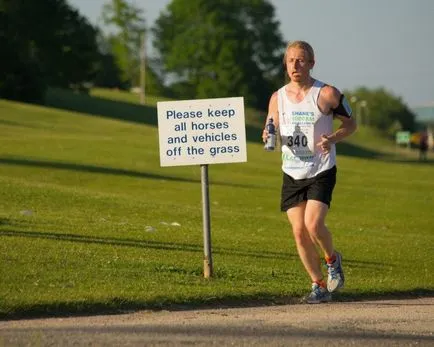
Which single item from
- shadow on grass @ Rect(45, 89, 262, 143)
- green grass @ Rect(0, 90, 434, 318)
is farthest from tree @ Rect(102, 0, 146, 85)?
green grass @ Rect(0, 90, 434, 318)

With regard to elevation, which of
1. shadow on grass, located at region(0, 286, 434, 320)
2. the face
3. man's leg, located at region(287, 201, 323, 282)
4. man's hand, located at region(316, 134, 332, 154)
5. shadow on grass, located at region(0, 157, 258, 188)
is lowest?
shadow on grass, located at region(0, 157, 258, 188)

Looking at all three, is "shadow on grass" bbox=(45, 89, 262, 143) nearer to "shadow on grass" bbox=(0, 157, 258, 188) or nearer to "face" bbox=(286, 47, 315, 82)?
"shadow on grass" bbox=(0, 157, 258, 188)

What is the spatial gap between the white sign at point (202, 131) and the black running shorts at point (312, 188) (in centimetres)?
96

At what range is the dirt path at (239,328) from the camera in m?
9.22

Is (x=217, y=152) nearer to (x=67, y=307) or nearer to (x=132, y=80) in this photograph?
(x=67, y=307)

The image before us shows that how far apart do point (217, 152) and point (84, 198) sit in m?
12.3

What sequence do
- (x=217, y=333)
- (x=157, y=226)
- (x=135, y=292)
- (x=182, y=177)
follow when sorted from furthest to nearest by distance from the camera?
(x=182, y=177), (x=157, y=226), (x=135, y=292), (x=217, y=333)

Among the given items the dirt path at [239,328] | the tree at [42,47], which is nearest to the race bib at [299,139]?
the dirt path at [239,328]

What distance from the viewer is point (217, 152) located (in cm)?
1274

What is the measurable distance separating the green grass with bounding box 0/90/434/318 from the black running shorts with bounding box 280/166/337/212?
106 centimetres

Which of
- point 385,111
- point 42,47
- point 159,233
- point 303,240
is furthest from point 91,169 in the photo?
point 385,111

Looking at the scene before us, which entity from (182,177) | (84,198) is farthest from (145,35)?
(84,198)

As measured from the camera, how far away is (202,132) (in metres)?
12.8

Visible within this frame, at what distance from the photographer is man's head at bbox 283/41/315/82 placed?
11633 millimetres
